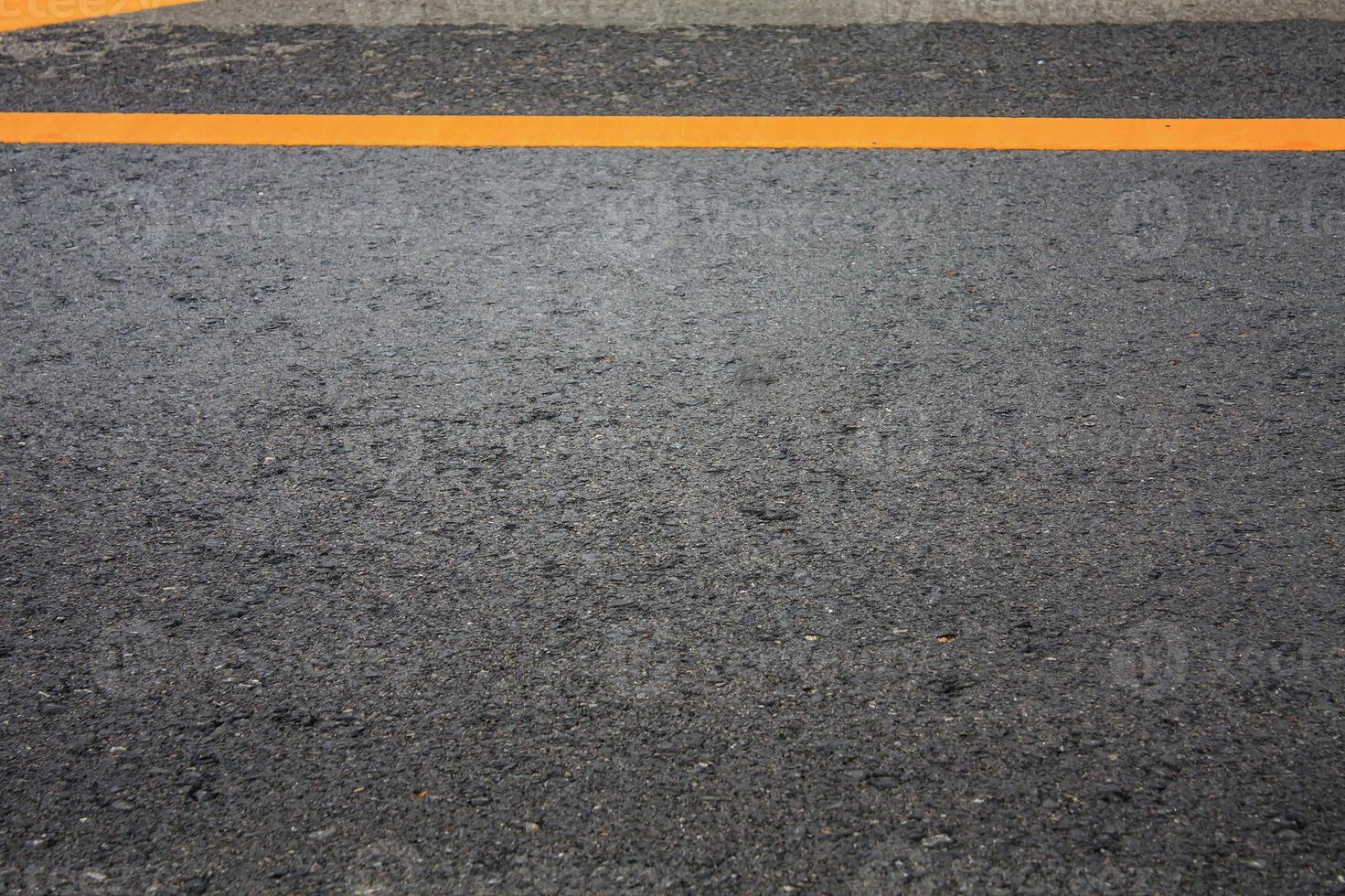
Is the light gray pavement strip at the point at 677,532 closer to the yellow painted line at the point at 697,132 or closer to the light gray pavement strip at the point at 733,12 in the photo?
the yellow painted line at the point at 697,132

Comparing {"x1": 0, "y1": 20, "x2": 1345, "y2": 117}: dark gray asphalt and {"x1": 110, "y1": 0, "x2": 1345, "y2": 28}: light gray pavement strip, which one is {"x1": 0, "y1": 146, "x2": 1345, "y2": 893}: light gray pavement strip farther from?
{"x1": 110, "y1": 0, "x2": 1345, "y2": 28}: light gray pavement strip

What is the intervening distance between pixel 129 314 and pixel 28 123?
1.74 meters

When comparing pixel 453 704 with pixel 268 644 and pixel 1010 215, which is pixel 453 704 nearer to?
pixel 268 644

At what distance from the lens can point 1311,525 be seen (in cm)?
259

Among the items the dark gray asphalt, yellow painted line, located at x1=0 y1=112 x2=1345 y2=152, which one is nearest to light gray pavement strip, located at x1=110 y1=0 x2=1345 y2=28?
the dark gray asphalt

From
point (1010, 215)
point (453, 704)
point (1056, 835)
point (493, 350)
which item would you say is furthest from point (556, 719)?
point (1010, 215)

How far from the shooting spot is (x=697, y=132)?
4.53m

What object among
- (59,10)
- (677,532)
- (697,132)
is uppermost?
(59,10)

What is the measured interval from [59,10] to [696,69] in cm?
315

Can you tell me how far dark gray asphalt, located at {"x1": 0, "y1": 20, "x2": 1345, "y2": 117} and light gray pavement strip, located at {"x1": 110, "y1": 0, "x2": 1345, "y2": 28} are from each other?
0.39ft

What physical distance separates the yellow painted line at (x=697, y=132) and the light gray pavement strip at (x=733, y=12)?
116cm

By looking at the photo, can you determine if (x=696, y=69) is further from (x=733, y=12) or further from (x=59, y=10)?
(x=59, y=10)

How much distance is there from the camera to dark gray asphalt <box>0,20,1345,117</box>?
4754 mm

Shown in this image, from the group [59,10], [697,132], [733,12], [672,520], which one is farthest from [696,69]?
[59,10]
